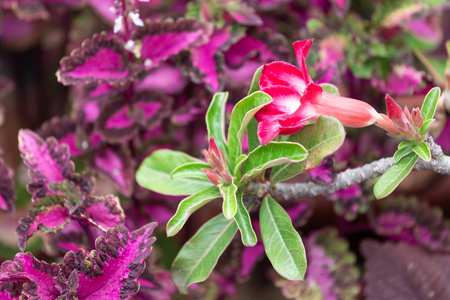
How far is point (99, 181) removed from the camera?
117 centimetres

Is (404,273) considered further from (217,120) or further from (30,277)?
(30,277)

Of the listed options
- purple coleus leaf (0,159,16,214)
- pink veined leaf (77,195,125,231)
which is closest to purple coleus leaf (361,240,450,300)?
pink veined leaf (77,195,125,231)

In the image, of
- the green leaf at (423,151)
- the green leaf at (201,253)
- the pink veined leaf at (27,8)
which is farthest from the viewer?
the pink veined leaf at (27,8)

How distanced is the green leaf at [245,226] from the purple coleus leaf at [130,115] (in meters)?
0.33

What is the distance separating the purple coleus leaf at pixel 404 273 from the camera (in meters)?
0.86

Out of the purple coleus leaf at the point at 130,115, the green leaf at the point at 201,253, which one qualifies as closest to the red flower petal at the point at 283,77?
the green leaf at the point at 201,253

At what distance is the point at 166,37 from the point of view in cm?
84

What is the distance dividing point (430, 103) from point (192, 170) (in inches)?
13.4

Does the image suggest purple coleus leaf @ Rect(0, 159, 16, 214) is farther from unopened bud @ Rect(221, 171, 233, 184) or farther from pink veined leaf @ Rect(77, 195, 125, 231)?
unopened bud @ Rect(221, 171, 233, 184)

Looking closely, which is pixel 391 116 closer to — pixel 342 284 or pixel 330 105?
pixel 330 105

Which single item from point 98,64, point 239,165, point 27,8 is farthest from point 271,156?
point 27,8

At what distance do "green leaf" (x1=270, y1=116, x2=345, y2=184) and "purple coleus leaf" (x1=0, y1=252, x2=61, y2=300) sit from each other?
35cm

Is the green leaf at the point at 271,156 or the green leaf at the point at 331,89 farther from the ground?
the green leaf at the point at 331,89

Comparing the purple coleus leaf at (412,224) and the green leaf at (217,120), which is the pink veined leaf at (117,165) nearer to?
the green leaf at (217,120)
